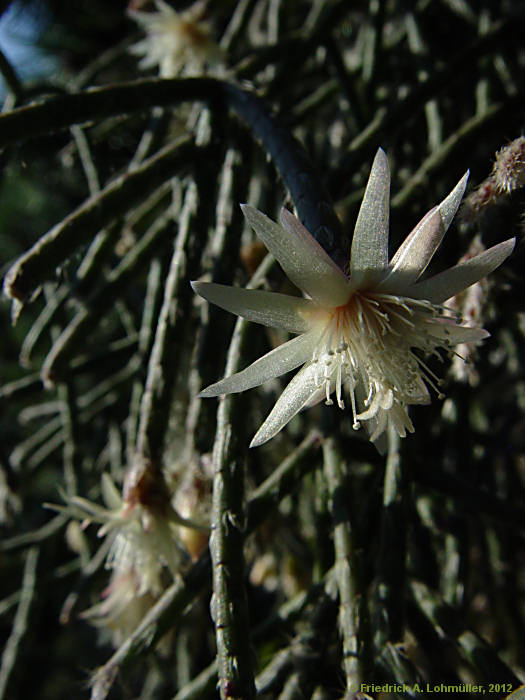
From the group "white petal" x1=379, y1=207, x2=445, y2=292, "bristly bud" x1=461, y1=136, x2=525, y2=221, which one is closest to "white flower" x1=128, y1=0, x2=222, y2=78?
"bristly bud" x1=461, y1=136, x2=525, y2=221

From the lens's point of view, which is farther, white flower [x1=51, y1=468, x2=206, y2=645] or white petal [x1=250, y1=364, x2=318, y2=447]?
white flower [x1=51, y1=468, x2=206, y2=645]

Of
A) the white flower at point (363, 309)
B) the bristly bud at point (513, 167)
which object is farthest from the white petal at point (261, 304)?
the bristly bud at point (513, 167)

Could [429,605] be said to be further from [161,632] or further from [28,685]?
[28,685]

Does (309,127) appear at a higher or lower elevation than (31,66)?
lower

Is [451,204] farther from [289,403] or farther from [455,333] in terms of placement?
[289,403]

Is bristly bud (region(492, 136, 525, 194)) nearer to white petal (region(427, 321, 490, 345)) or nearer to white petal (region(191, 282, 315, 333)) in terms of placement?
white petal (region(427, 321, 490, 345))

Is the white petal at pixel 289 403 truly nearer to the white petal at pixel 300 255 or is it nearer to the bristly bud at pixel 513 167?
the white petal at pixel 300 255

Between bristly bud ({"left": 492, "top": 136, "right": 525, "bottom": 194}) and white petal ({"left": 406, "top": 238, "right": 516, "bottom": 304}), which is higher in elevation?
bristly bud ({"left": 492, "top": 136, "right": 525, "bottom": 194})

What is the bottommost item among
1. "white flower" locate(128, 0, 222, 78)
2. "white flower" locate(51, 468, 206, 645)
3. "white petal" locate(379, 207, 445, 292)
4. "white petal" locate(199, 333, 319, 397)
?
"white flower" locate(51, 468, 206, 645)

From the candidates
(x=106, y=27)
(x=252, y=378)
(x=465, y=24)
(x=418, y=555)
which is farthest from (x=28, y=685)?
(x=465, y=24)
